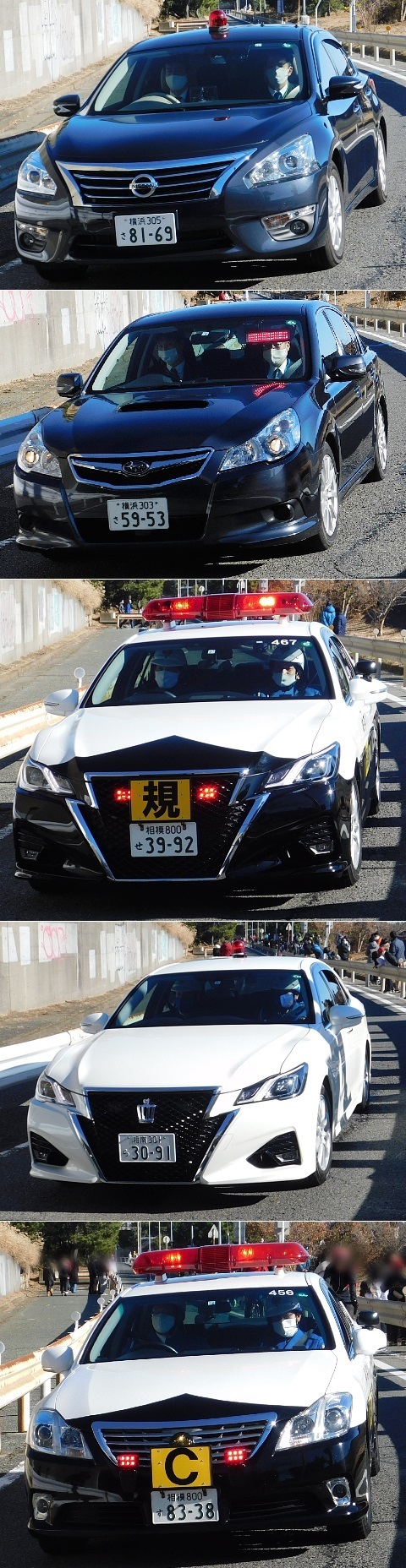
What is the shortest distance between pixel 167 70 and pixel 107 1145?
4.77 meters

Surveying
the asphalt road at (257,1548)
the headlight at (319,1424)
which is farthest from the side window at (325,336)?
the asphalt road at (257,1548)

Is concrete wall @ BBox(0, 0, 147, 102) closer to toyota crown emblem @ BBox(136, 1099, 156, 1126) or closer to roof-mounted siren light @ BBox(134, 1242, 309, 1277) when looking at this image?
toyota crown emblem @ BBox(136, 1099, 156, 1126)

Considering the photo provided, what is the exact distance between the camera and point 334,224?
873cm

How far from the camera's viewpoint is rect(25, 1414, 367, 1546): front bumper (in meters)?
6.41

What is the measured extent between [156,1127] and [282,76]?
4.61m

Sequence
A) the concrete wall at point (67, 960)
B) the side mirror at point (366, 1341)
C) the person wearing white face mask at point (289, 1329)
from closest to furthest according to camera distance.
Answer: the person wearing white face mask at point (289, 1329) → the side mirror at point (366, 1341) → the concrete wall at point (67, 960)

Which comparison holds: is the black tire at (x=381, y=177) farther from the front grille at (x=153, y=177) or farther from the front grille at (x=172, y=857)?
the front grille at (x=172, y=857)

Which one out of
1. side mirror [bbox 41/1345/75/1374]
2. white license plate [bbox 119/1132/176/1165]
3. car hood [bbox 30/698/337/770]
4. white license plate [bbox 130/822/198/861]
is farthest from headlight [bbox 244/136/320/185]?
side mirror [bbox 41/1345/75/1374]

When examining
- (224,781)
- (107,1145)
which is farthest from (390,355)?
(107,1145)

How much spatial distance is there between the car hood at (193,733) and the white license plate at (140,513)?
0.77m

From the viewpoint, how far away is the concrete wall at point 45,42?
423 inches

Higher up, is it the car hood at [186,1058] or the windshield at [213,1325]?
the car hood at [186,1058]

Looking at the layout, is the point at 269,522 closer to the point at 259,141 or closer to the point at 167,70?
the point at 259,141

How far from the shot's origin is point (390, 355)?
1322 cm
